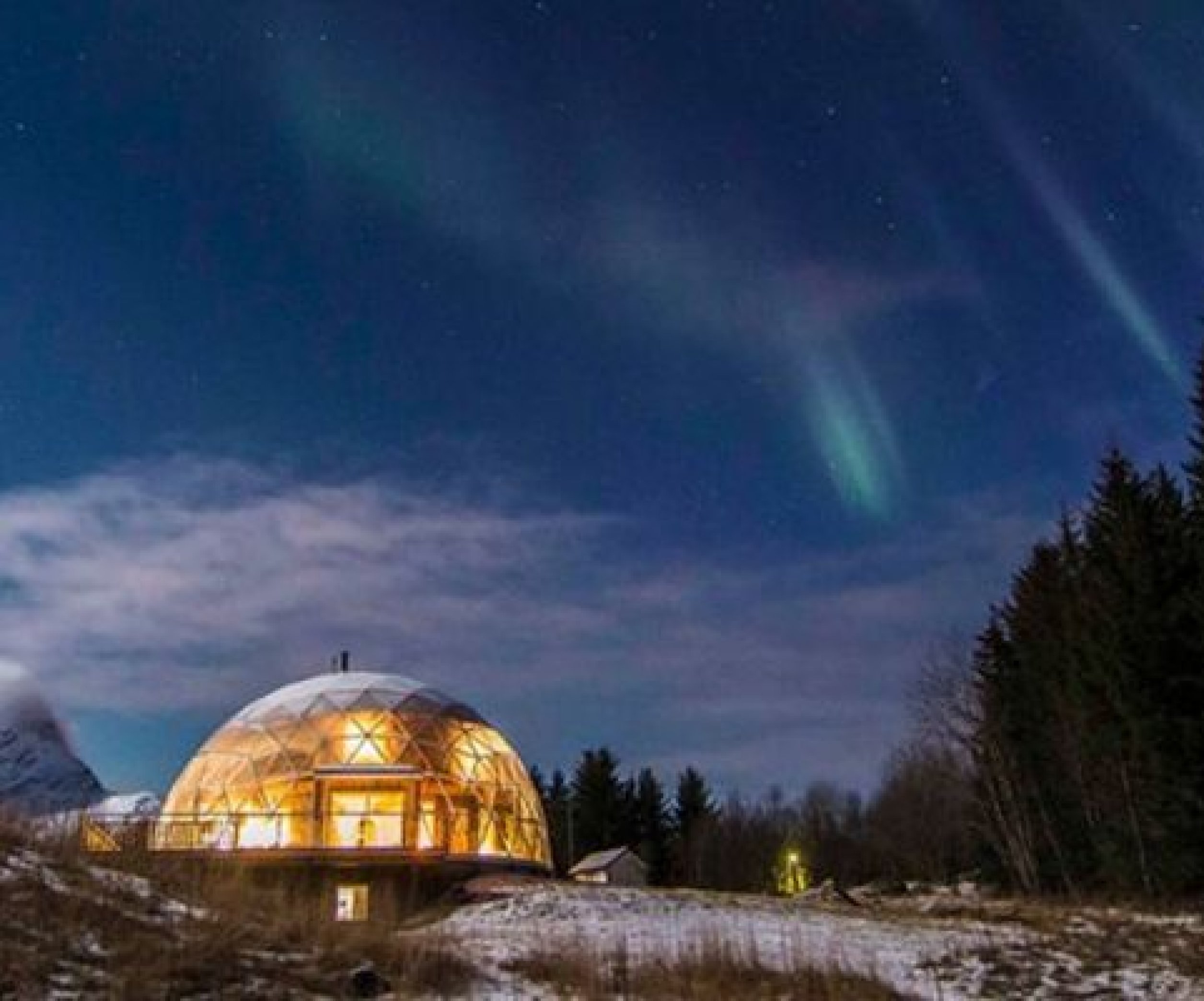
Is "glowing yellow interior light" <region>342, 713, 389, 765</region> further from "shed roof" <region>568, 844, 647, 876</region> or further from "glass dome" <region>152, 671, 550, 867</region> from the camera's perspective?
"shed roof" <region>568, 844, 647, 876</region>

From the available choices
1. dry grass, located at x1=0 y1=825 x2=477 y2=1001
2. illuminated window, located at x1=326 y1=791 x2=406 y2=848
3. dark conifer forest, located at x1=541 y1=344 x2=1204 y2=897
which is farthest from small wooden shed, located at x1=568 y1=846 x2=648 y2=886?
dry grass, located at x1=0 y1=825 x2=477 y2=1001

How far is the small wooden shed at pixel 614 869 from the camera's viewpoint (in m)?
54.3

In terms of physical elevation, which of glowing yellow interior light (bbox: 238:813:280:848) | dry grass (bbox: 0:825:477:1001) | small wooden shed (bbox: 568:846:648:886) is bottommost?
dry grass (bbox: 0:825:477:1001)

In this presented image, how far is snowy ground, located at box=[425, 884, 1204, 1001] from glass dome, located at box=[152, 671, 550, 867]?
28.3 ft

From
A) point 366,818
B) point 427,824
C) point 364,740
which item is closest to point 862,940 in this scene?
point 427,824

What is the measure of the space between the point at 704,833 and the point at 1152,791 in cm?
4405

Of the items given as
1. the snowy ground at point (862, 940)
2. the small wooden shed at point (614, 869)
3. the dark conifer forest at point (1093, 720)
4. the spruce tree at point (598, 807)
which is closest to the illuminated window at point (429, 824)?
the snowy ground at point (862, 940)

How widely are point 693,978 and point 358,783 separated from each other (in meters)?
19.4

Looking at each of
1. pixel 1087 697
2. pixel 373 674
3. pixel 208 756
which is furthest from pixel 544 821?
pixel 1087 697

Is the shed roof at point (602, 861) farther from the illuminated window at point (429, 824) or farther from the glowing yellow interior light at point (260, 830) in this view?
the glowing yellow interior light at point (260, 830)

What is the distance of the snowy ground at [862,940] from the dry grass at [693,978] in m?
0.17

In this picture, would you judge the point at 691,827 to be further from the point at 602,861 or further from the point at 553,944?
the point at 553,944

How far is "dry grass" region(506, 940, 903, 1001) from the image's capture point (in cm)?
1133

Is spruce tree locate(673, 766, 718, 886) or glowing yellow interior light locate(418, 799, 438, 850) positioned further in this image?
spruce tree locate(673, 766, 718, 886)
